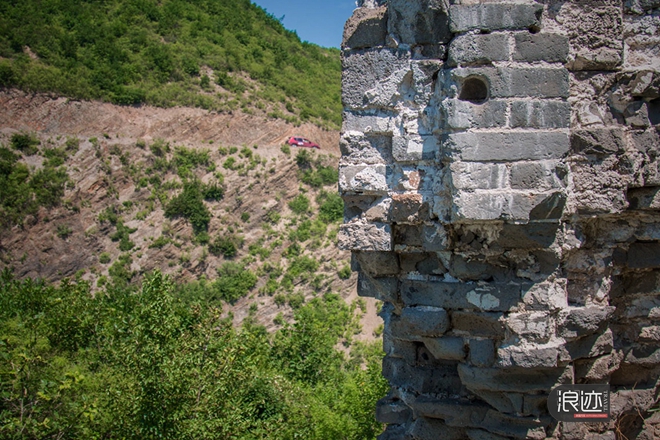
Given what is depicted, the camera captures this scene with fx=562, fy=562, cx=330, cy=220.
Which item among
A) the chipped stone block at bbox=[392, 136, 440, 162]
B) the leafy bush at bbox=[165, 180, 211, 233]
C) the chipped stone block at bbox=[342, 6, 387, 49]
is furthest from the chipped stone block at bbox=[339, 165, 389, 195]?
the leafy bush at bbox=[165, 180, 211, 233]

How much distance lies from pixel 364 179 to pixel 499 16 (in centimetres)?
115

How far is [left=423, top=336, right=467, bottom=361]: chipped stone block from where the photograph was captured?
336cm

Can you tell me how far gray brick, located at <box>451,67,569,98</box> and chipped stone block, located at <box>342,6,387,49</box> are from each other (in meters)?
0.61

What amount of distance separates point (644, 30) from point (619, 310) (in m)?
1.78

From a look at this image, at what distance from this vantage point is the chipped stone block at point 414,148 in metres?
3.21

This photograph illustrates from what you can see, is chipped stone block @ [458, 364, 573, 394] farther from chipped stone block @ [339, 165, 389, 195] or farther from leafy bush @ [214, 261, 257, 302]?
leafy bush @ [214, 261, 257, 302]

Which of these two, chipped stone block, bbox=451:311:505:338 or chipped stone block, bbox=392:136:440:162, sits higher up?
chipped stone block, bbox=392:136:440:162

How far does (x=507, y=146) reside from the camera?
2951mm

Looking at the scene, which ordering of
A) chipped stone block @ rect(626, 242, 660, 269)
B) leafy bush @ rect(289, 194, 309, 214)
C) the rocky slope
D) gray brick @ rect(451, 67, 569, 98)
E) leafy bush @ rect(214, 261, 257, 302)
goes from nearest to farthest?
gray brick @ rect(451, 67, 569, 98)
chipped stone block @ rect(626, 242, 660, 269)
the rocky slope
leafy bush @ rect(214, 261, 257, 302)
leafy bush @ rect(289, 194, 309, 214)

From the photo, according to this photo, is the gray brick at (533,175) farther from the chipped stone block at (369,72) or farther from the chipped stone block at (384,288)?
the chipped stone block at (384,288)

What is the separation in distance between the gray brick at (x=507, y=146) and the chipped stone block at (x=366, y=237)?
2.25 ft

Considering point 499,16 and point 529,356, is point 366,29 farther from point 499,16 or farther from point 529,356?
point 529,356

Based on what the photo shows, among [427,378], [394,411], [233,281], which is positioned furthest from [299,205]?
[427,378]

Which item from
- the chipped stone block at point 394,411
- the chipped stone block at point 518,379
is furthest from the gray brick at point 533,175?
the chipped stone block at point 394,411
